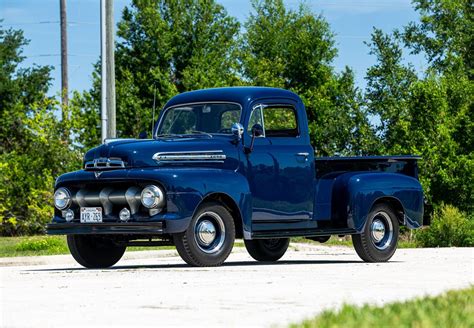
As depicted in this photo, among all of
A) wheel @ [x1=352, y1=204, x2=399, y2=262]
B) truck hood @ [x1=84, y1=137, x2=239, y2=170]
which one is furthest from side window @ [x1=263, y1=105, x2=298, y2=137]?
wheel @ [x1=352, y1=204, x2=399, y2=262]

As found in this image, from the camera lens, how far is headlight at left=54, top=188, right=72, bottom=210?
15.5 m

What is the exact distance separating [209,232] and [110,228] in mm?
1259

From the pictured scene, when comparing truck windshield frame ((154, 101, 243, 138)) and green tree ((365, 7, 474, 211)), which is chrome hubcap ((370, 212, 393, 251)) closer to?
truck windshield frame ((154, 101, 243, 138))

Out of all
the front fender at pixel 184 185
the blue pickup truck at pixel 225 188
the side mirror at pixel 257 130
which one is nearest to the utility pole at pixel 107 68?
the blue pickup truck at pixel 225 188

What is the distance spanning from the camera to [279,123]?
53.6 ft

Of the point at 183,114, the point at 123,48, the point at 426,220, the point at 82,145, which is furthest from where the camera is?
the point at 123,48

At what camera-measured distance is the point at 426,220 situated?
18.2m

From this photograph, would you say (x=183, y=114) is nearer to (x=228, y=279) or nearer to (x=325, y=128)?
(x=228, y=279)

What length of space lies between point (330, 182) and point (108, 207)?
357cm

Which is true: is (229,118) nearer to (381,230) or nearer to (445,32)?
A: (381,230)

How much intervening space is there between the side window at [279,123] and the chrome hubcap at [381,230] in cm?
184

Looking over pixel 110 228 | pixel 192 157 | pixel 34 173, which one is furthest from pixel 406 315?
pixel 34 173

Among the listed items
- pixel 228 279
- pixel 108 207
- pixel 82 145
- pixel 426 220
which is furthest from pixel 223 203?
pixel 82 145

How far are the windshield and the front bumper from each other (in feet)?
6.93
